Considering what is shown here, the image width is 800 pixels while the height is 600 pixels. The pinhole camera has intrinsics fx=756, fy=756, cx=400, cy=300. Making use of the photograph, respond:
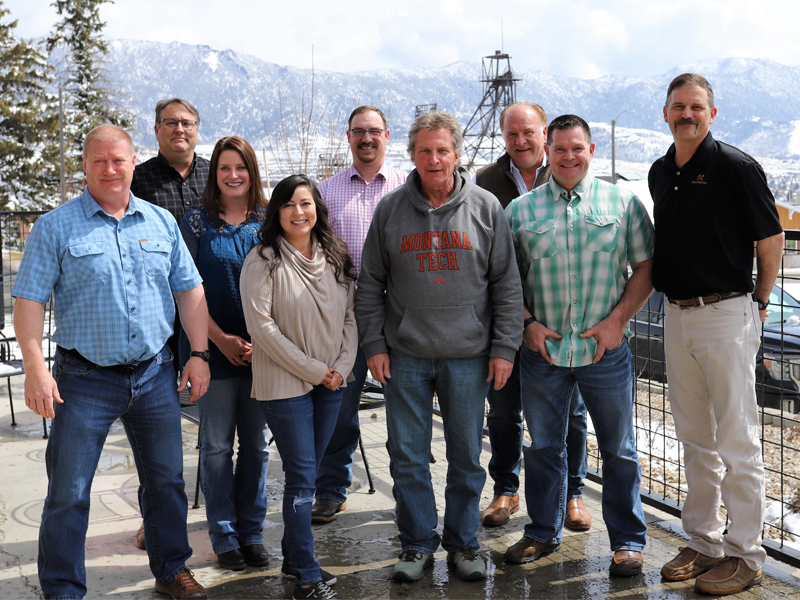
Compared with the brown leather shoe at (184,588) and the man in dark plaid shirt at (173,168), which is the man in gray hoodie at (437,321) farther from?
the man in dark plaid shirt at (173,168)

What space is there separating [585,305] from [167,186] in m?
2.10

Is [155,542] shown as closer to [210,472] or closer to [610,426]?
[210,472]

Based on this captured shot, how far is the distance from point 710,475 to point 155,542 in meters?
2.39

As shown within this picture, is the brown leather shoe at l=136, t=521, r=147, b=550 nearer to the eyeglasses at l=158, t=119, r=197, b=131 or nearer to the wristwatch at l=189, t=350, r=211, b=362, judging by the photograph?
the wristwatch at l=189, t=350, r=211, b=362

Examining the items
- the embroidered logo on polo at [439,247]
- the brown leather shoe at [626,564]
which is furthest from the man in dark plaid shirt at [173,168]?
the brown leather shoe at [626,564]

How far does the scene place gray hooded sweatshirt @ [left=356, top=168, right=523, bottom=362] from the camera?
10.5ft

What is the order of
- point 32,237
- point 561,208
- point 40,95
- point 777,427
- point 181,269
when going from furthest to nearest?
point 40,95 < point 777,427 < point 561,208 < point 181,269 < point 32,237

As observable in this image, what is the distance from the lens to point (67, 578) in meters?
2.88

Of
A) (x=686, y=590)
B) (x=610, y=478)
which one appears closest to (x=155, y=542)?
(x=610, y=478)

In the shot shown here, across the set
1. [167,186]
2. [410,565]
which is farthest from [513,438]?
[167,186]

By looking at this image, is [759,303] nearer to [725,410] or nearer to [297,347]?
[725,410]

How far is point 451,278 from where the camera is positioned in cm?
320

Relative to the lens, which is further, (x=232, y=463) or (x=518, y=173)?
(x=518, y=173)

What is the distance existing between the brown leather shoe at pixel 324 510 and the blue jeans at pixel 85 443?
107 cm
